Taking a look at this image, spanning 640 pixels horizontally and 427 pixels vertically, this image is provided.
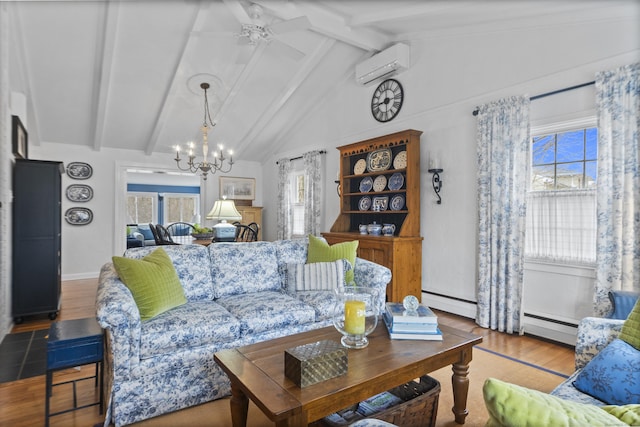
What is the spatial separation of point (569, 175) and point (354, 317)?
270cm

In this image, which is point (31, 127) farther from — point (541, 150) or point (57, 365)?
point (541, 150)

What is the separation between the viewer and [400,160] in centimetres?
447

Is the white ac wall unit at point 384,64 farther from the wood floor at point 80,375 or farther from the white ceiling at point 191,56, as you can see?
the wood floor at point 80,375

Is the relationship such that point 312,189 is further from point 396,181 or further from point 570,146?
point 570,146

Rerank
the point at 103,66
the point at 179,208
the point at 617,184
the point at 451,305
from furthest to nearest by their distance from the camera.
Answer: the point at 179,208
the point at 103,66
the point at 451,305
the point at 617,184

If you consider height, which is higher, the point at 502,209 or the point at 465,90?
the point at 465,90

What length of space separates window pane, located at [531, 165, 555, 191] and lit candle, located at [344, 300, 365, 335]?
261 centimetres

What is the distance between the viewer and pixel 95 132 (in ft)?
19.5

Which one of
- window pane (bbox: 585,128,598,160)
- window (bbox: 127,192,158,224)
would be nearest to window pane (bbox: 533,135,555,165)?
window pane (bbox: 585,128,598,160)

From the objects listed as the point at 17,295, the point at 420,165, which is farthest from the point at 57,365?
the point at 420,165

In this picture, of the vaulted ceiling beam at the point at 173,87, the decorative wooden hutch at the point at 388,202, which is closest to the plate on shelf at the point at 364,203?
the decorative wooden hutch at the point at 388,202

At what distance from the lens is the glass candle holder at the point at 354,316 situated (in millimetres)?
1706

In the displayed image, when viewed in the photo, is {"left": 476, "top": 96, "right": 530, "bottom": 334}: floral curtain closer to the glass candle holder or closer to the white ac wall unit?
the white ac wall unit

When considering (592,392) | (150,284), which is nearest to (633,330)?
(592,392)
